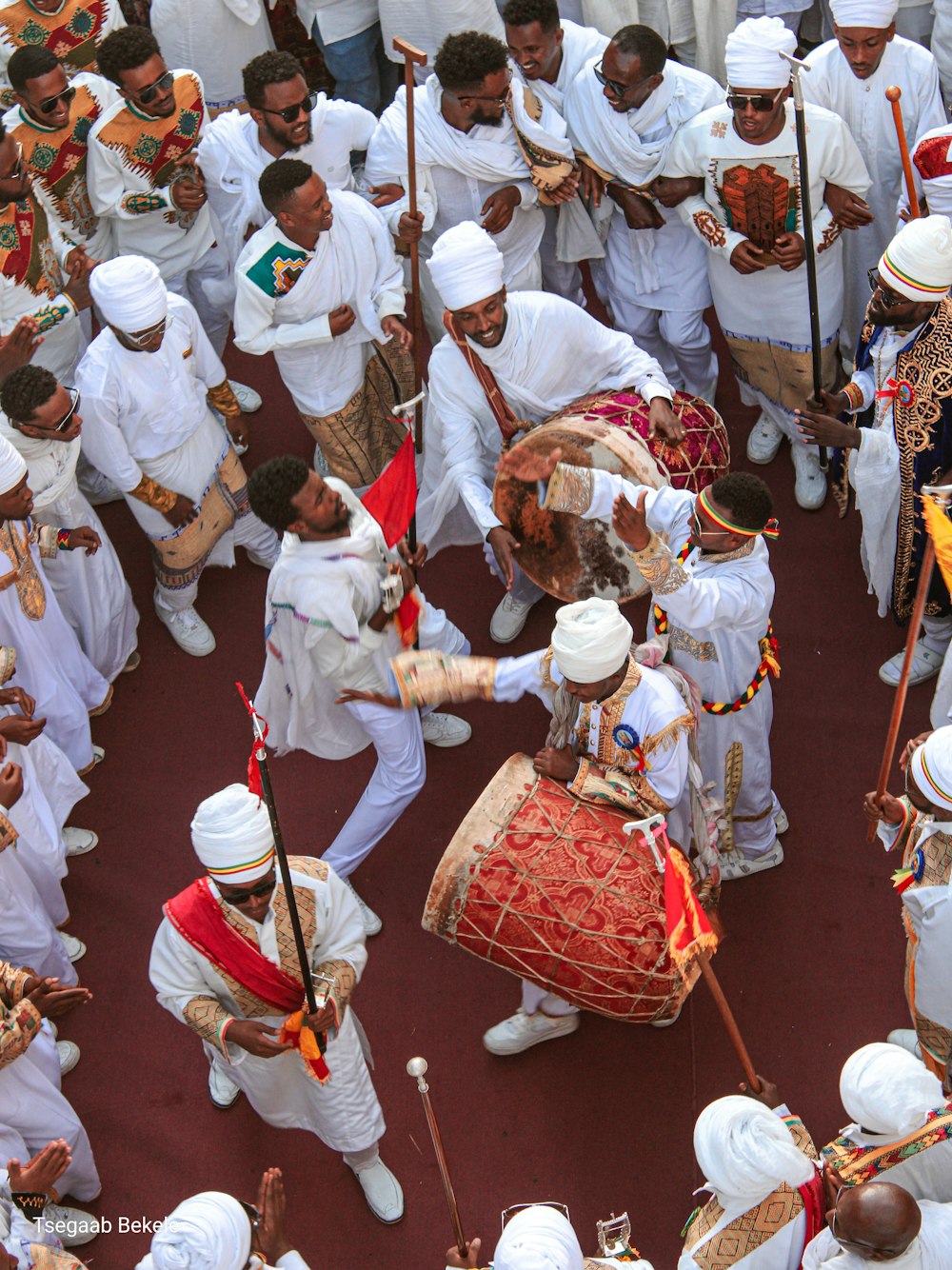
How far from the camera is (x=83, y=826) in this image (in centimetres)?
597

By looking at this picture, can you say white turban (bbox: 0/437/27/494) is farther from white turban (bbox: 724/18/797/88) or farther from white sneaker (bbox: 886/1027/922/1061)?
white sneaker (bbox: 886/1027/922/1061)

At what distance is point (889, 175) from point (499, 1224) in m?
4.56

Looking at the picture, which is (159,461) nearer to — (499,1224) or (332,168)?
(332,168)

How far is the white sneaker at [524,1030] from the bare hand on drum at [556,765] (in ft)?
3.40

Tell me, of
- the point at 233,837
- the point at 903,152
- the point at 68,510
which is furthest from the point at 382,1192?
the point at 903,152

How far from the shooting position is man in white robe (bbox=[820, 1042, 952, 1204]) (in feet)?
A: 11.5

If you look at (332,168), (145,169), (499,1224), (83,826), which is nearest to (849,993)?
(499,1224)

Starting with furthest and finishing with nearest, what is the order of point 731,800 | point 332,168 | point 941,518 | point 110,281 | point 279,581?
point 332,168 < point 110,281 < point 731,800 < point 279,581 < point 941,518

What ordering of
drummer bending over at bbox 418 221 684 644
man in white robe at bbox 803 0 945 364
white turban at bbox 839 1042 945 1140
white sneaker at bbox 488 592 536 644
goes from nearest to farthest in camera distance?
white turban at bbox 839 1042 945 1140 < drummer bending over at bbox 418 221 684 644 < man in white robe at bbox 803 0 945 364 < white sneaker at bbox 488 592 536 644

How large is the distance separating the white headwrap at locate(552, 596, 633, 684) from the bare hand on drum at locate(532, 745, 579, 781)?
296mm

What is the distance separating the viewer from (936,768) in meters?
3.88

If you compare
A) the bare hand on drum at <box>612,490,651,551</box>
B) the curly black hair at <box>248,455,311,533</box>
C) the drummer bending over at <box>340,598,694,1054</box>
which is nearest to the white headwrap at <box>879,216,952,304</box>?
the bare hand on drum at <box>612,490,651,551</box>

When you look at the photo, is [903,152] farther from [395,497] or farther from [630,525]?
[395,497]

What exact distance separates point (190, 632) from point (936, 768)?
12.2 ft
